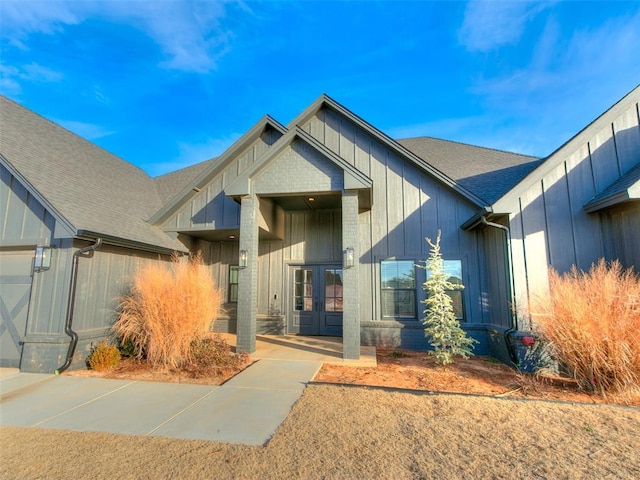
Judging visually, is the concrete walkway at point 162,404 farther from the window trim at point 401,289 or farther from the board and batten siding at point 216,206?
the board and batten siding at point 216,206

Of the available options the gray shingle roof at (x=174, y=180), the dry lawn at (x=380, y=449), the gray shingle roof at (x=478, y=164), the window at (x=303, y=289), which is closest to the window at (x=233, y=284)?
the window at (x=303, y=289)

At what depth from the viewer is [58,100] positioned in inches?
526

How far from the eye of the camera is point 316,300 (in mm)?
9719

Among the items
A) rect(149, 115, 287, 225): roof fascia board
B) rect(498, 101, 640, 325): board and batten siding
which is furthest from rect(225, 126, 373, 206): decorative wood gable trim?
rect(498, 101, 640, 325): board and batten siding

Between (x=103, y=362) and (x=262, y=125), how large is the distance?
24.5 feet

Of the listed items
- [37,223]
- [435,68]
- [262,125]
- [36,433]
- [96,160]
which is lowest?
[36,433]

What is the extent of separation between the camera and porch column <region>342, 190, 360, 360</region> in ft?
22.0

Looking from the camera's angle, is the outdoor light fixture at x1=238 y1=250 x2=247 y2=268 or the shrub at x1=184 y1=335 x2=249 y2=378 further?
the outdoor light fixture at x1=238 y1=250 x2=247 y2=268

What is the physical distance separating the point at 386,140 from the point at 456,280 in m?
4.31

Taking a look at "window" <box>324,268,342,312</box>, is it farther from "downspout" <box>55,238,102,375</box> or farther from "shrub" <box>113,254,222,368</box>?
"downspout" <box>55,238,102,375</box>

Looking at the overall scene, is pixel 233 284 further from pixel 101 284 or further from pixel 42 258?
pixel 42 258

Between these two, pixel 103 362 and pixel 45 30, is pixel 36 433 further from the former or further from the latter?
pixel 45 30

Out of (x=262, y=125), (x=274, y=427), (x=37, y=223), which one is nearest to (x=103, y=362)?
(x=37, y=223)

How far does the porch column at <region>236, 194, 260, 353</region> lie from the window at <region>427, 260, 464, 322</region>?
5.00 metres
